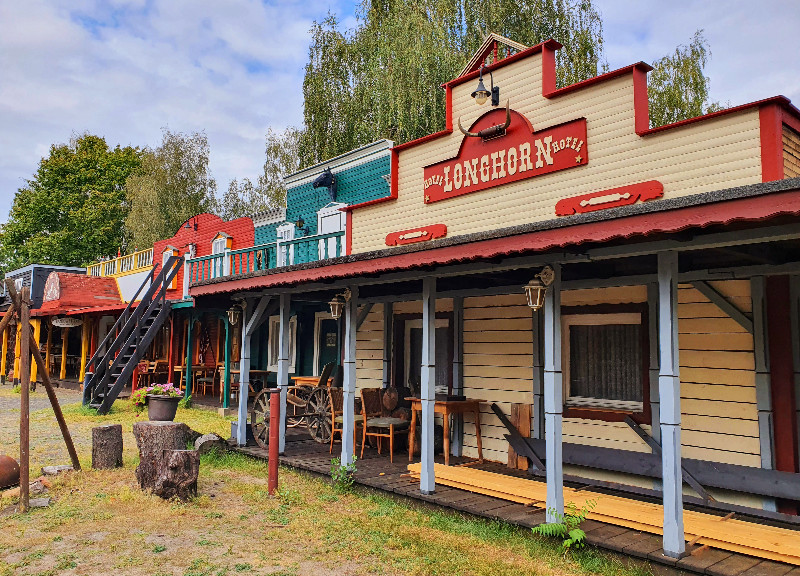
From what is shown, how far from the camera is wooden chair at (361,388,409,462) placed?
340 inches

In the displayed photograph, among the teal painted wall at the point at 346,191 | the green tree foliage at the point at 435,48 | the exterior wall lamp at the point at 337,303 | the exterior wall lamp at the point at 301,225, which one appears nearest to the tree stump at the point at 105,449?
the exterior wall lamp at the point at 337,303

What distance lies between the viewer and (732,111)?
6121 millimetres

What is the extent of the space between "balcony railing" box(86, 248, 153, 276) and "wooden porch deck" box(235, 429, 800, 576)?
45.2 ft

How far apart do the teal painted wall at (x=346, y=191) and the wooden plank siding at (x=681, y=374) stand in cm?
627

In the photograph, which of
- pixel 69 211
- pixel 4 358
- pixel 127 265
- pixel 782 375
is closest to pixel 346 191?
pixel 127 265

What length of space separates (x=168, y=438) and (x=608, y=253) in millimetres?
5469

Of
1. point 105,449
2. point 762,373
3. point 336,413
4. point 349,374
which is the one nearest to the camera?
point 762,373

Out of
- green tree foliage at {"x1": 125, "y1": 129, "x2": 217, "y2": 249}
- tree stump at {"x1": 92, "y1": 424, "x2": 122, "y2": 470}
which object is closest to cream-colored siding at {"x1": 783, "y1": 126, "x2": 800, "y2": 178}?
tree stump at {"x1": 92, "y1": 424, "x2": 122, "y2": 470}

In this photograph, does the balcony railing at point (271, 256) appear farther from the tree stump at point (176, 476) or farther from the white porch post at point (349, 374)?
the tree stump at point (176, 476)

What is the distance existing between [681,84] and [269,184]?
859 inches

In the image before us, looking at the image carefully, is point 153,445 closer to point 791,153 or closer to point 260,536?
point 260,536

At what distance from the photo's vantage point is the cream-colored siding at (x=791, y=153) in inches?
235

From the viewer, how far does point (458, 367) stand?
8.95m

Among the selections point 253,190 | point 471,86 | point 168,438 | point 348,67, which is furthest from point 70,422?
point 253,190
